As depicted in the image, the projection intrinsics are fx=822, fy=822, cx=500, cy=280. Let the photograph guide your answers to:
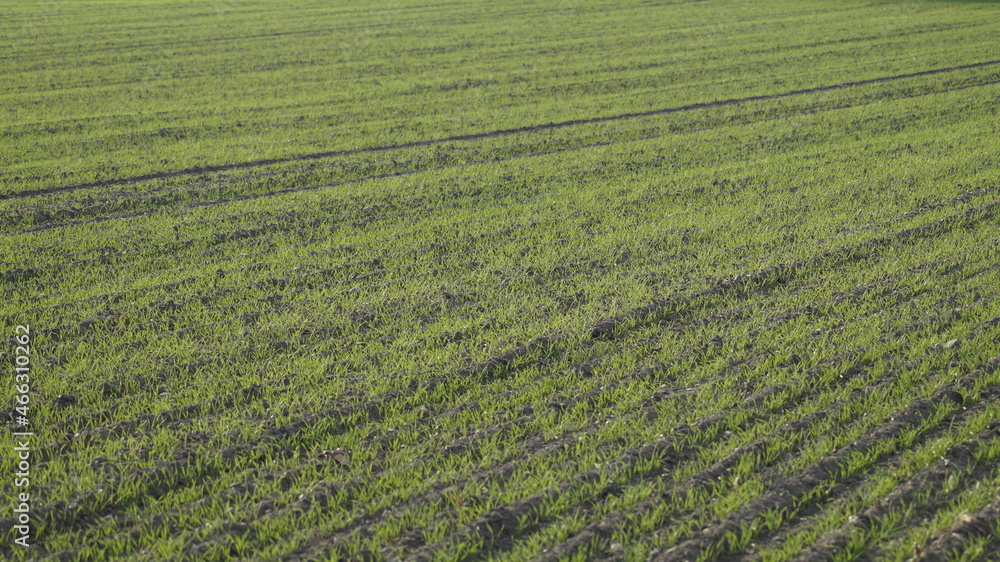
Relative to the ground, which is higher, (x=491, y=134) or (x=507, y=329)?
(x=491, y=134)

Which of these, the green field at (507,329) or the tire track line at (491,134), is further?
the tire track line at (491,134)

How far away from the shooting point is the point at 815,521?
463 centimetres

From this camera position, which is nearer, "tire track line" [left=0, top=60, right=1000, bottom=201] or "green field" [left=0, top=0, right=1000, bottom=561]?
"green field" [left=0, top=0, right=1000, bottom=561]

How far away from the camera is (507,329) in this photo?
22.7 ft

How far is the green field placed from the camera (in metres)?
4.73

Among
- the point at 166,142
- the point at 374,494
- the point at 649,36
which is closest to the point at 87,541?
the point at 374,494

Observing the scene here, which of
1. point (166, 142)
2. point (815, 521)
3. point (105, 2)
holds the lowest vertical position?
point (815, 521)

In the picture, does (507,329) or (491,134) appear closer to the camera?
(507,329)

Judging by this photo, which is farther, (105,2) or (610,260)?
(105,2)

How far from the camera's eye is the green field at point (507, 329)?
473cm

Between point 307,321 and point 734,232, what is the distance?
188 inches

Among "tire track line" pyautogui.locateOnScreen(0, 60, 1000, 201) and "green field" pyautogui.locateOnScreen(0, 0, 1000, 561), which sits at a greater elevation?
"tire track line" pyautogui.locateOnScreen(0, 60, 1000, 201)

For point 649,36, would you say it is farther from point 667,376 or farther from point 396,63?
point 667,376

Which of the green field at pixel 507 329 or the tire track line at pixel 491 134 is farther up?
the tire track line at pixel 491 134
